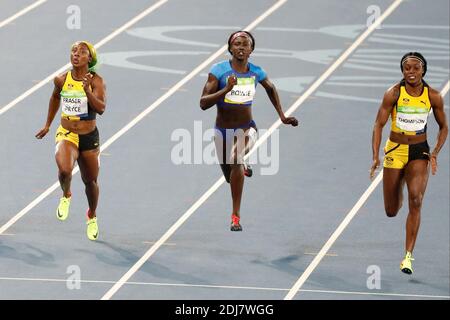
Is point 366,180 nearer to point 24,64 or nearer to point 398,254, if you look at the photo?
point 398,254

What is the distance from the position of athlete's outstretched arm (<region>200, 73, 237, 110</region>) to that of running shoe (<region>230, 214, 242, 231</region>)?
1229 millimetres

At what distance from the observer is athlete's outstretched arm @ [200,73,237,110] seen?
595 inches

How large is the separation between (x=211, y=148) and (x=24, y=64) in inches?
139

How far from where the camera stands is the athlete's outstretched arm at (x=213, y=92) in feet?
49.6

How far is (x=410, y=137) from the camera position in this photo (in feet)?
49.2

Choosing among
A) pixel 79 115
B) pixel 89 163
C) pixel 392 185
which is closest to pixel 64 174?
pixel 89 163

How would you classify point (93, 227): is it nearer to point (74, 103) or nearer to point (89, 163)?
point (89, 163)

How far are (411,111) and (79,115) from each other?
3196mm

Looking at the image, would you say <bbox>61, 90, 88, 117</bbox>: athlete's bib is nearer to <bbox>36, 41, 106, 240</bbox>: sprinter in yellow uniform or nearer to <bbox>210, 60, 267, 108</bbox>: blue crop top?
<bbox>36, 41, 106, 240</bbox>: sprinter in yellow uniform

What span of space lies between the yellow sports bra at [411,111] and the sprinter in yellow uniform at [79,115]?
→ 2.76 metres

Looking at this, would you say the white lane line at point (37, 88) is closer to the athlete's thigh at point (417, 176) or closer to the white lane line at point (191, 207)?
the white lane line at point (191, 207)

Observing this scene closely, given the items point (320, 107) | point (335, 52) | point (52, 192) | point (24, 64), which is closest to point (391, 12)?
point (335, 52)

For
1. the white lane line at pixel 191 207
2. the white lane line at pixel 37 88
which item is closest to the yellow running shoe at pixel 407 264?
the white lane line at pixel 191 207

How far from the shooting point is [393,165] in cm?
1510
